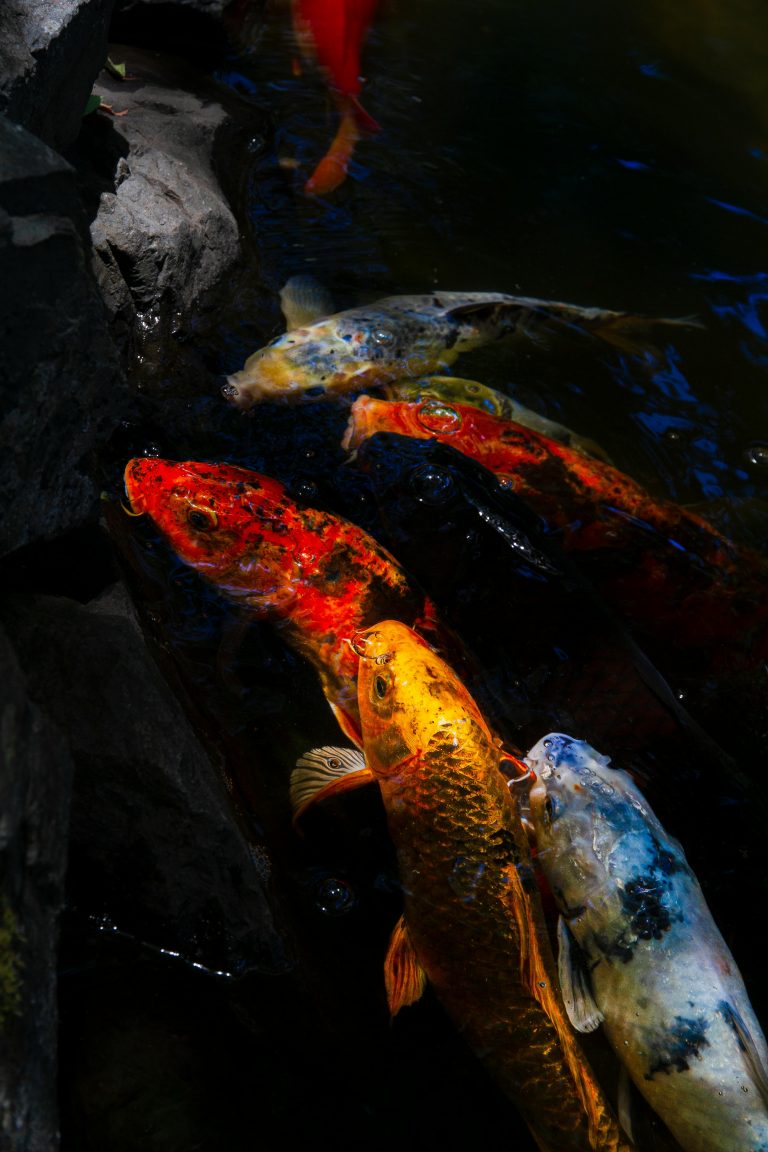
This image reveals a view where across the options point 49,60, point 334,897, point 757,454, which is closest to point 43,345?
point 334,897

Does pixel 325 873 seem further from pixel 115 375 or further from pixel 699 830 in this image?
pixel 115 375

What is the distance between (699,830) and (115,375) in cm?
261

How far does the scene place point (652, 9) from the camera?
33.4 feet

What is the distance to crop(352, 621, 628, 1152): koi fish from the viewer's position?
2.68 meters

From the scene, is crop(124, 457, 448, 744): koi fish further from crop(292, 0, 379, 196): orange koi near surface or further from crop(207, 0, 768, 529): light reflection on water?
crop(292, 0, 379, 196): orange koi near surface

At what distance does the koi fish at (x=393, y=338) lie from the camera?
16.4ft

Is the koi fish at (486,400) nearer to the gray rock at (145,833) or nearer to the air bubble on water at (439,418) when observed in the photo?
the air bubble on water at (439,418)

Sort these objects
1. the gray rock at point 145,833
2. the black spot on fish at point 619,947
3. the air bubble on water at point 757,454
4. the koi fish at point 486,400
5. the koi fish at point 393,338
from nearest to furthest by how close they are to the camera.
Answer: the gray rock at point 145,833 < the black spot on fish at point 619,947 < the koi fish at point 393,338 < the koi fish at point 486,400 < the air bubble on water at point 757,454

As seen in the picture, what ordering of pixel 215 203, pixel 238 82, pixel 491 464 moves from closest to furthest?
pixel 491 464 < pixel 215 203 < pixel 238 82

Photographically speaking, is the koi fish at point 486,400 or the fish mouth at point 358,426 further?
the koi fish at point 486,400

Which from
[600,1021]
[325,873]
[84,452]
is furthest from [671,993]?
[84,452]

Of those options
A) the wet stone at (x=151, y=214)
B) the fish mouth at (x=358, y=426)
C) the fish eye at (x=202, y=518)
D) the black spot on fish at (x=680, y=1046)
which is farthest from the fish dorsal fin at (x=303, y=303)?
the black spot on fish at (x=680, y=1046)

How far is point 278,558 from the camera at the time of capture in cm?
385

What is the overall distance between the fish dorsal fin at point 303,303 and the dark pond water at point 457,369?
11 cm
